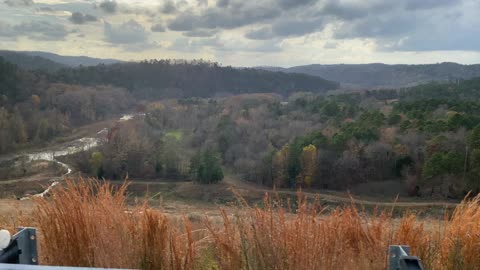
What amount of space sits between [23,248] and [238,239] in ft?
4.23

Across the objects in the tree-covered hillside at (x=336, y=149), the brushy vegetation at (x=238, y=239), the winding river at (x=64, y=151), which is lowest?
the winding river at (x=64, y=151)

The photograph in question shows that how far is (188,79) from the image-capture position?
99625 mm

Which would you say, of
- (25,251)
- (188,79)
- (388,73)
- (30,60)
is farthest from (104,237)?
(388,73)

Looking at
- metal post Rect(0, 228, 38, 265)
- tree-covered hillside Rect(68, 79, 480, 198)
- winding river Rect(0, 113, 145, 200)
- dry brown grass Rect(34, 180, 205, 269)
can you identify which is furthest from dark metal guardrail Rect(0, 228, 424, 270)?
winding river Rect(0, 113, 145, 200)

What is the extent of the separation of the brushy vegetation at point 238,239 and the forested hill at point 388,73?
10731 cm

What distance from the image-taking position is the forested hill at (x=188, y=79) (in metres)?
87.4

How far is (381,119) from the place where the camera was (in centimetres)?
4150

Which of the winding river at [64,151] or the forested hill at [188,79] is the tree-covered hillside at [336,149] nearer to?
the winding river at [64,151]

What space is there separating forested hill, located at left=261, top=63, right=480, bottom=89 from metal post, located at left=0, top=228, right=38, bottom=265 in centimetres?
10882

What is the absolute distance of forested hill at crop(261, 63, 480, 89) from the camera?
108875mm

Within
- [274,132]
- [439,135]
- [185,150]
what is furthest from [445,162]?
[185,150]

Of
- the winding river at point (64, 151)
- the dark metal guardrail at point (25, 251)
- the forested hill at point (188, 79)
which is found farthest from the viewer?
the forested hill at point (188, 79)

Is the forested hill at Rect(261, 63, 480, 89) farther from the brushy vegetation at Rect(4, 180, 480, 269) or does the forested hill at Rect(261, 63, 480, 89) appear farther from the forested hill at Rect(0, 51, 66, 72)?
the brushy vegetation at Rect(4, 180, 480, 269)

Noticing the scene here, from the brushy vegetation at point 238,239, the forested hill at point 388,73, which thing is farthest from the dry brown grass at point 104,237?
the forested hill at point 388,73
